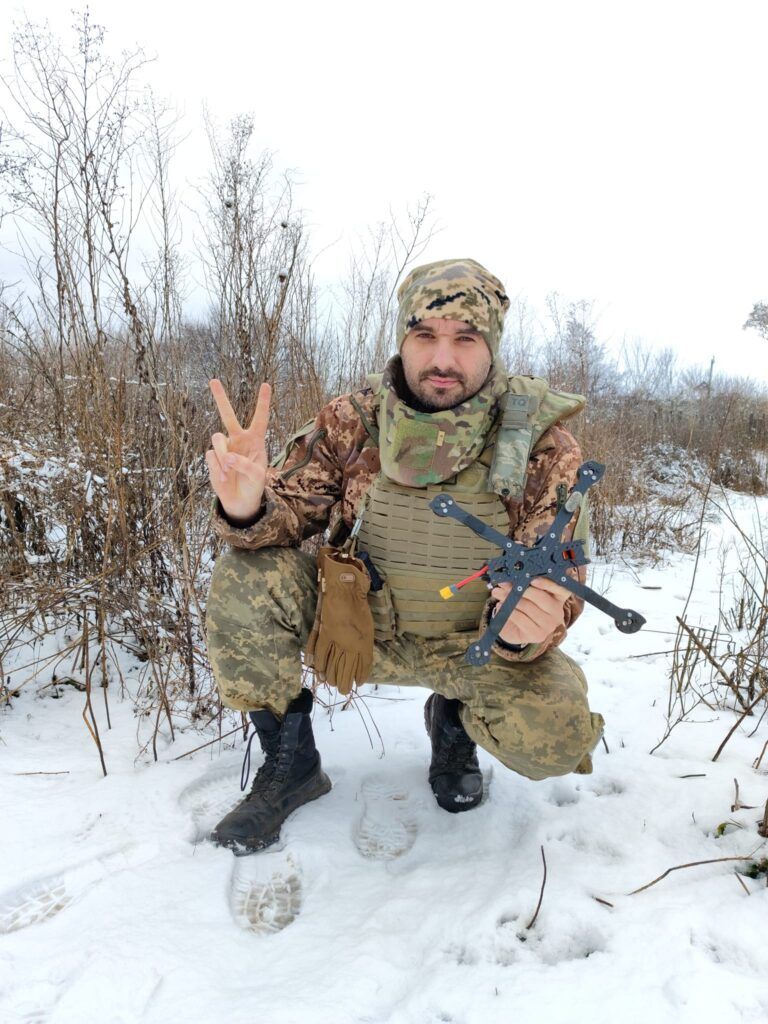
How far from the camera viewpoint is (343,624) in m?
1.60

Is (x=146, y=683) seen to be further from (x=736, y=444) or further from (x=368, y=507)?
(x=736, y=444)

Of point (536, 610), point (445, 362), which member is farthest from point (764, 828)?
point (445, 362)

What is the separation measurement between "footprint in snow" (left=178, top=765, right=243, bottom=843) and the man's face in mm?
1233

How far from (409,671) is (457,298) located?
3.44 ft

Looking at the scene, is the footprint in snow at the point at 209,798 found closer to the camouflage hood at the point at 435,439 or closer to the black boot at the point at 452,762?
the black boot at the point at 452,762

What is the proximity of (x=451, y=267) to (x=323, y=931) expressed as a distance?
65.9 inches

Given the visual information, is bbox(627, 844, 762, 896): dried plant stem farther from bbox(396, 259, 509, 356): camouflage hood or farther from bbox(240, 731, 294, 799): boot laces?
bbox(396, 259, 509, 356): camouflage hood

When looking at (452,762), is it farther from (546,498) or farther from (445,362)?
(445,362)

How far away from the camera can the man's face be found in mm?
1670

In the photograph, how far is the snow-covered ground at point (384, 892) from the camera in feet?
3.53

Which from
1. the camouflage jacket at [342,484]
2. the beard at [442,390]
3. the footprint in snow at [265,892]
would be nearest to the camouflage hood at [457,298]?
the beard at [442,390]

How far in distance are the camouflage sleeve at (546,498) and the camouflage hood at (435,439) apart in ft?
0.56

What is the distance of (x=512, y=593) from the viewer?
1.17 meters

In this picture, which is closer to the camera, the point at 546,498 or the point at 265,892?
the point at 265,892
